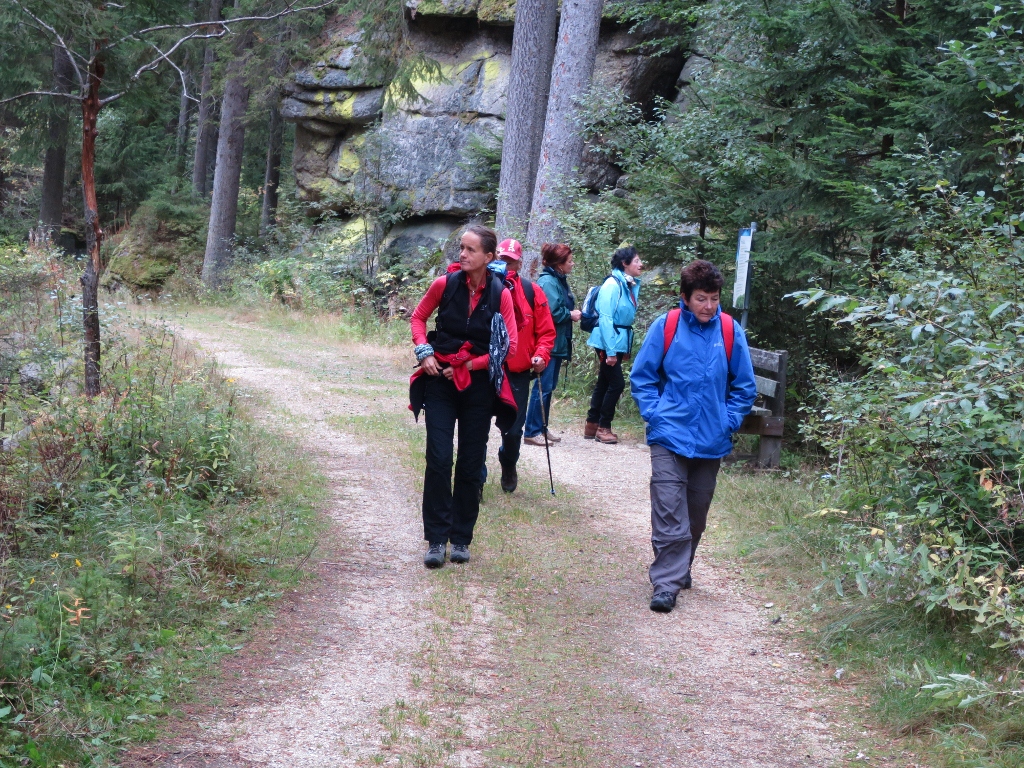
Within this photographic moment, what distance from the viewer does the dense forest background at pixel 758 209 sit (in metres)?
5.00

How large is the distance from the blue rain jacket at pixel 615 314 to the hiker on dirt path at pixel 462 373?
404 centimetres

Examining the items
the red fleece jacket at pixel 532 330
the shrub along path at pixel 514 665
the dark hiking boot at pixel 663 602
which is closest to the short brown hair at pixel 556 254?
the red fleece jacket at pixel 532 330

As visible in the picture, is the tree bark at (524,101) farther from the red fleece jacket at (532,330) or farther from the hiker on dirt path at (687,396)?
the hiker on dirt path at (687,396)

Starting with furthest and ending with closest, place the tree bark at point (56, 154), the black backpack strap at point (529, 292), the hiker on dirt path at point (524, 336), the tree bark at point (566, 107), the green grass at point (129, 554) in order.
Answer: the tree bark at point (56, 154) < the tree bark at point (566, 107) < the black backpack strap at point (529, 292) < the hiker on dirt path at point (524, 336) < the green grass at point (129, 554)

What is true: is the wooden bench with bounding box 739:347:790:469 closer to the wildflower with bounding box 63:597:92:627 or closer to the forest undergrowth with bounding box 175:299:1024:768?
the forest undergrowth with bounding box 175:299:1024:768

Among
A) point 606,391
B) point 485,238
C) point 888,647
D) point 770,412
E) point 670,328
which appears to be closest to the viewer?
point 888,647

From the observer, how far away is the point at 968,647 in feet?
15.7

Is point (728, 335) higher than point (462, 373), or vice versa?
point (728, 335)

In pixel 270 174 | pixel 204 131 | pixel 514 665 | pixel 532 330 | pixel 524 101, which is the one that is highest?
pixel 204 131

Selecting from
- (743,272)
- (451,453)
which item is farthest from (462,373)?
(743,272)

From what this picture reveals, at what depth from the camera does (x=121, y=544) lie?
5.17m

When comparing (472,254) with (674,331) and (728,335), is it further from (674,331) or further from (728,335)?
(728,335)

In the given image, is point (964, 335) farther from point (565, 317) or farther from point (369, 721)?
point (565, 317)

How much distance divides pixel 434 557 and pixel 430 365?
1.27 metres
